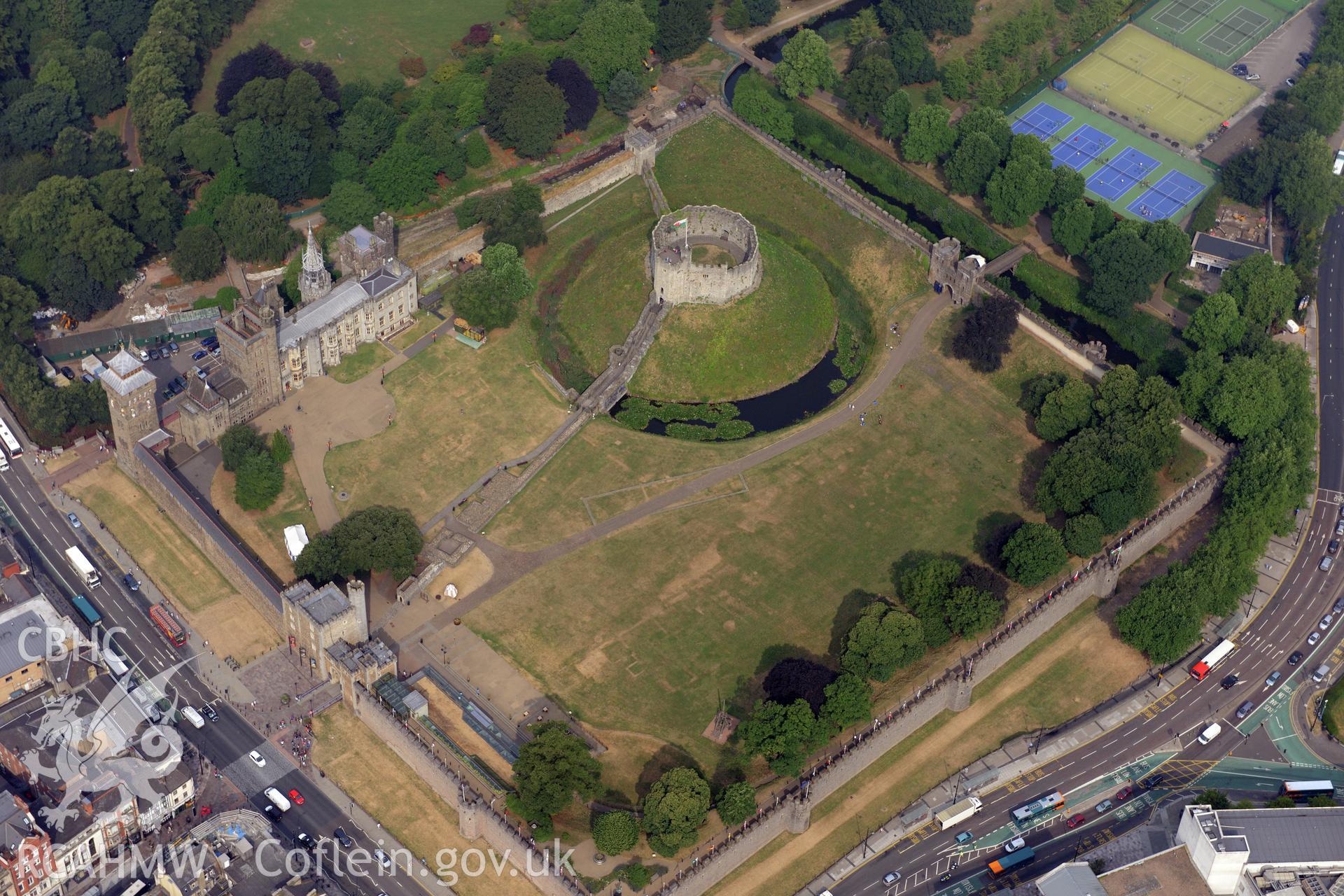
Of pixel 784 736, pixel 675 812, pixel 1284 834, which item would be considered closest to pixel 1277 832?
pixel 1284 834

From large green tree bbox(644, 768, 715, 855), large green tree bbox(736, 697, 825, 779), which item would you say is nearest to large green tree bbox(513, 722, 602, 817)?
large green tree bbox(644, 768, 715, 855)

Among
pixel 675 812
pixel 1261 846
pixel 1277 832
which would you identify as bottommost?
pixel 1261 846

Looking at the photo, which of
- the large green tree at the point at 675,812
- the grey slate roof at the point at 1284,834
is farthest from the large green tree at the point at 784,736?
the grey slate roof at the point at 1284,834

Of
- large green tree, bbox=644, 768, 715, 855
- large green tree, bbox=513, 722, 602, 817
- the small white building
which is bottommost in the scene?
the small white building

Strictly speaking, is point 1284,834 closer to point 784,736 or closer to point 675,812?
point 784,736

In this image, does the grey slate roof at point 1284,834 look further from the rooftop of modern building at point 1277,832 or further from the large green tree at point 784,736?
the large green tree at point 784,736

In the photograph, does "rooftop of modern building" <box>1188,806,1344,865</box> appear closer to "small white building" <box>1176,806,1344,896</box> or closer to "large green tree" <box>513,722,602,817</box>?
"small white building" <box>1176,806,1344,896</box>

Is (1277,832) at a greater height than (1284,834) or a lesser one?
greater

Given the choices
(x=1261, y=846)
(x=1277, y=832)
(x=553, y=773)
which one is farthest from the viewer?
(x=553, y=773)

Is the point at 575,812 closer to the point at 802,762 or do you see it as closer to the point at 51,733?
the point at 802,762

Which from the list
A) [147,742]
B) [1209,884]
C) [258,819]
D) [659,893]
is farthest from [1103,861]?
[147,742]

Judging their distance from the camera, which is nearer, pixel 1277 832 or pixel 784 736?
pixel 1277 832
